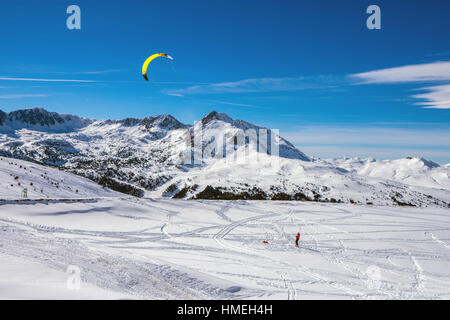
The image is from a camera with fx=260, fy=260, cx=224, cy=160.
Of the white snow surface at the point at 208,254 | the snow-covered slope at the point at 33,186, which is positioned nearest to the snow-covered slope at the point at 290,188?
the white snow surface at the point at 208,254

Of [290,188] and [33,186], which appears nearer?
[33,186]

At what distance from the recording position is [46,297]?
7398 millimetres

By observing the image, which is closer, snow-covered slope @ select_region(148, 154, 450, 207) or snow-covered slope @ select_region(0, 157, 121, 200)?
snow-covered slope @ select_region(0, 157, 121, 200)

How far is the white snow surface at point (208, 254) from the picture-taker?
10844mm

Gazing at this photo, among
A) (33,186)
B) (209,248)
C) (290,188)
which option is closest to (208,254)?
(209,248)

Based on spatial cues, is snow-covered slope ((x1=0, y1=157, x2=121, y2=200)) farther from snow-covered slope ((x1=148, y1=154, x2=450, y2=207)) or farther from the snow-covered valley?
snow-covered slope ((x1=148, y1=154, x2=450, y2=207))

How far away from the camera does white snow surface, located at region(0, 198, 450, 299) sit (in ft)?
35.6

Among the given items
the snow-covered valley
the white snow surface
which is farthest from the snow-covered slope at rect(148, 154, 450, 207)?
the white snow surface

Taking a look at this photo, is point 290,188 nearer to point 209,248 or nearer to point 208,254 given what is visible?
point 209,248

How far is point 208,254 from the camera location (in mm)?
17344

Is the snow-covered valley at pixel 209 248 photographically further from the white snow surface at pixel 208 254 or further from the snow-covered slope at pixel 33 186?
the snow-covered slope at pixel 33 186
